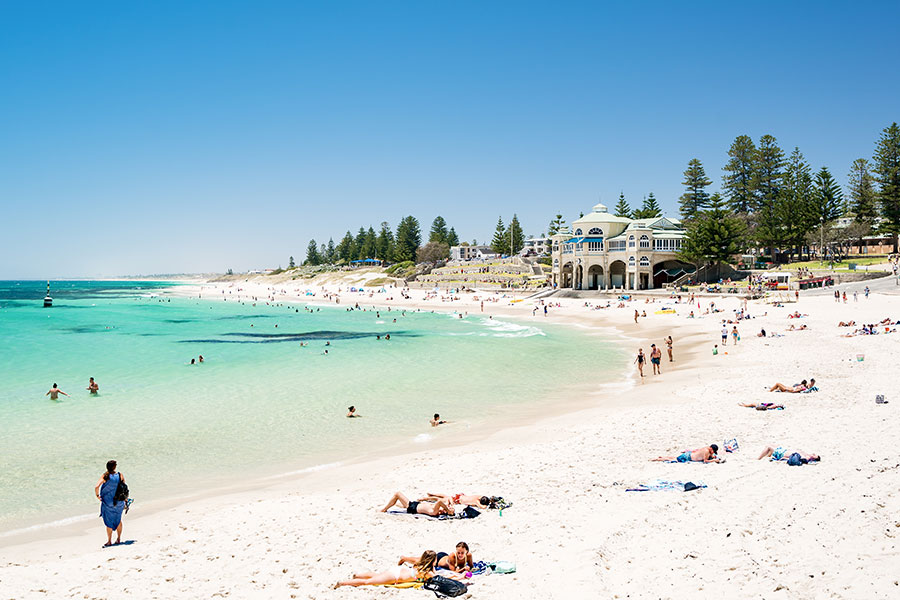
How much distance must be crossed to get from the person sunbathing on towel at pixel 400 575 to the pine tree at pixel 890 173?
217ft

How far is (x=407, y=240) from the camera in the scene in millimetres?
115875

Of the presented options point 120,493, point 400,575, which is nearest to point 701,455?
point 400,575

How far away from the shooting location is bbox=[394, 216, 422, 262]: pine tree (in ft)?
376

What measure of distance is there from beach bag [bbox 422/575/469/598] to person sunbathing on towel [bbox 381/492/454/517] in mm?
2130

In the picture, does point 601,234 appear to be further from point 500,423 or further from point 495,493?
point 495,493

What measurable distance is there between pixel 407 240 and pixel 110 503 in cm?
10909

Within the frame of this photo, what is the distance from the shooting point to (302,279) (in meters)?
131

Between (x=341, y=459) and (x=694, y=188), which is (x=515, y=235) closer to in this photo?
(x=694, y=188)

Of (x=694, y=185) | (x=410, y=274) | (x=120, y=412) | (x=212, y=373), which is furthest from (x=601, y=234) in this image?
(x=120, y=412)

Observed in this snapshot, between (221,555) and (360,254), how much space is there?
129939mm

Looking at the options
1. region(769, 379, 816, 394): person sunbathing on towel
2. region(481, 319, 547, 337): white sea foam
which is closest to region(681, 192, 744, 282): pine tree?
region(481, 319, 547, 337): white sea foam

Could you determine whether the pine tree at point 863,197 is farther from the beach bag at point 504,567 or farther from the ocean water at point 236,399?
the beach bag at point 504,567

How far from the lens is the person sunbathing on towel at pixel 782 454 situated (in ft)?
29.3

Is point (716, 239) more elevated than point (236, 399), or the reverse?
point (716, 239)
